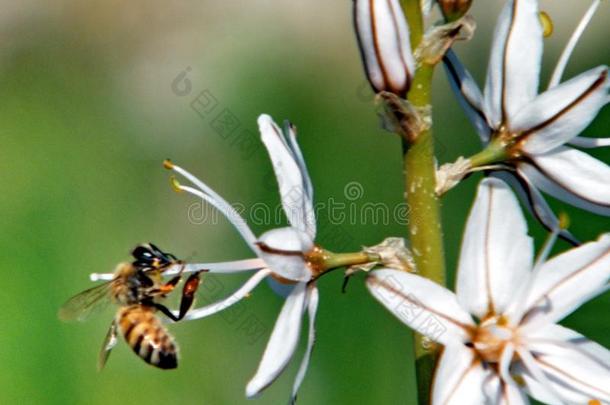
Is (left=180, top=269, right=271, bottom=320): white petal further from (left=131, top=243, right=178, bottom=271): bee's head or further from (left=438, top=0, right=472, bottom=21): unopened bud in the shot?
(left=438, top=0, right=472, bottom=21): unopened bud

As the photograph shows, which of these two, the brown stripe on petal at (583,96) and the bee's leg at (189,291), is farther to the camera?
the bee's leg at (189,291)

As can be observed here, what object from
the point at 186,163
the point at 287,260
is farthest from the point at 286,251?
the point at 186,163

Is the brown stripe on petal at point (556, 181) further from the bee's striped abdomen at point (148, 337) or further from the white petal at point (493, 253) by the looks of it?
the bee's striped abdomen at point (148, 337)

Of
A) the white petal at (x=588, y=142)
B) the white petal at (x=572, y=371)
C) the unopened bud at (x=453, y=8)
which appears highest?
the unopened bud at (x=453, y=8)

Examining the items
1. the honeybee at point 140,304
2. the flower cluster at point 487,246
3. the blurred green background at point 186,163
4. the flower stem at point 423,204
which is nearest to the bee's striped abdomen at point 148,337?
the honeybee at point 140,304

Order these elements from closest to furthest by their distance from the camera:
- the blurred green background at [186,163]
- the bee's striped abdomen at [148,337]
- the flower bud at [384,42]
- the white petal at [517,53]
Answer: the flower bud at [384,42] → the white petal at [517,53] → the bee's striped abdomen at [148,337] → the blurred green background at [186,163]

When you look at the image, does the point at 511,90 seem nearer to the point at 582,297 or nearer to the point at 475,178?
the point at 582,297

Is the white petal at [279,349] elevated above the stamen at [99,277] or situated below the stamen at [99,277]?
below
